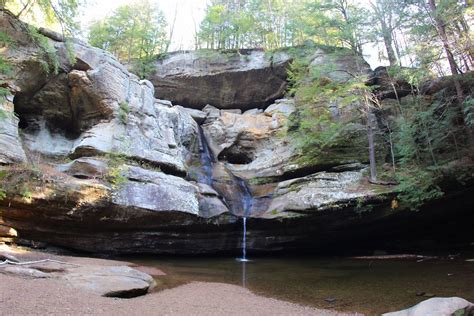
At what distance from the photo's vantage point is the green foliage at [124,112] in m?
17.7

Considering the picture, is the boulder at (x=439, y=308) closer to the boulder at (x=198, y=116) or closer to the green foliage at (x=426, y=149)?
Result: the green foliage at (x=426, y=149)

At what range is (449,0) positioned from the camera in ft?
43.8

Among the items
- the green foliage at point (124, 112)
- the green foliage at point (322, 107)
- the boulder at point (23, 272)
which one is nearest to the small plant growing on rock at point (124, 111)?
the green foliage at point (124, 112)

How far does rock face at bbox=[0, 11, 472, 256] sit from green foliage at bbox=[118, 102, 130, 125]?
0.21 ft

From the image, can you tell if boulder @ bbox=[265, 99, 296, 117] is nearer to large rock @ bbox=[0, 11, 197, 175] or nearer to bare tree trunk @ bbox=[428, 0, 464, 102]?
large rock @ bbox=[0, 11, 197, 175]

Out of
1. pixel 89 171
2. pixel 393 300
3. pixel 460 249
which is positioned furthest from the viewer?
pixel 460 249

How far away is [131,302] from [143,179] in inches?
340

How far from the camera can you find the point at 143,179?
1522cm

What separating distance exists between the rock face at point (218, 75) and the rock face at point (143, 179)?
542cm

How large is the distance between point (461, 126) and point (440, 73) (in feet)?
17.6

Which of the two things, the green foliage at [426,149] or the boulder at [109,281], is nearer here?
the boulder at [109,281]

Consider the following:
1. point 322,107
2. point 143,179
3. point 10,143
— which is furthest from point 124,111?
point 322,107

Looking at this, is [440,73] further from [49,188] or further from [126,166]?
[49,188]

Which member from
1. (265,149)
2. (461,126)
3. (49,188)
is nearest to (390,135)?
(461,126)
